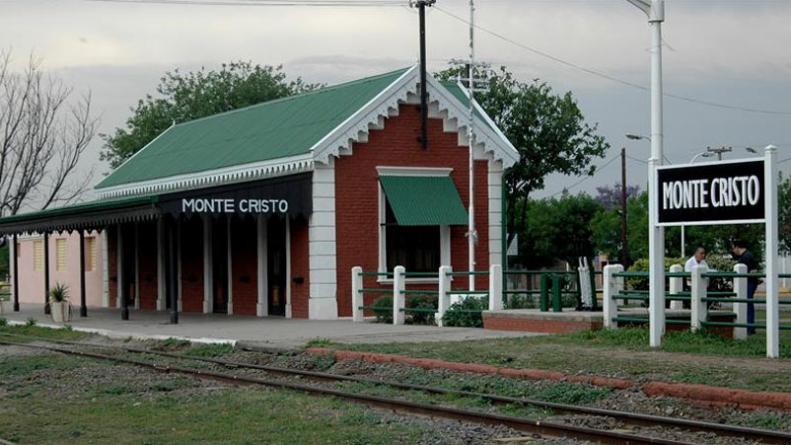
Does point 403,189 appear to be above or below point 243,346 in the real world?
above

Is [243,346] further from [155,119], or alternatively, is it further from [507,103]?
[155,119]

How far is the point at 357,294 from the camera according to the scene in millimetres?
29984

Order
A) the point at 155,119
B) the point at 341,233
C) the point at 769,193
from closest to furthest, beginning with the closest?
the point at 769,193 → the point at 341,233 → the point at 155,119

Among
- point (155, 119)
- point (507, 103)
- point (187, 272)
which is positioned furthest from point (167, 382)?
point (155, 119)

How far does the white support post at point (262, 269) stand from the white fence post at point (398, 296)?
18.6 ft

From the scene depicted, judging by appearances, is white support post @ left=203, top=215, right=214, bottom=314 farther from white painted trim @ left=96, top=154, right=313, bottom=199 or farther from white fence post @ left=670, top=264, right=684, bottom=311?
white fence post @ left=670, top=264, right=684, bottom=311

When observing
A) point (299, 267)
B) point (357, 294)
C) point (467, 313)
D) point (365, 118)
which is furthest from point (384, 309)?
point (365, 118)

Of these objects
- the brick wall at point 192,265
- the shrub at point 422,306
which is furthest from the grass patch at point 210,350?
the brick wall at point 192,265

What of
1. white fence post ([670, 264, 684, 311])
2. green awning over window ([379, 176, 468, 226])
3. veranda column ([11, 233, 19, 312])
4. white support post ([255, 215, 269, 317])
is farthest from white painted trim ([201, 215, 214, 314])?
white fence post ([670, 264, 684, 311])

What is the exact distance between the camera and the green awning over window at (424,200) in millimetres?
31250

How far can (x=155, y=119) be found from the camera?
63438 mm

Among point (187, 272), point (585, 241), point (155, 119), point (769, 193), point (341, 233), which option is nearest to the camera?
point (769, 193)

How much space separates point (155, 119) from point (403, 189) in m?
34.5

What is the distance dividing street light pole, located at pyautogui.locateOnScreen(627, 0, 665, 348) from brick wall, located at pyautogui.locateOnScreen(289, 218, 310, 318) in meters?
12.9
